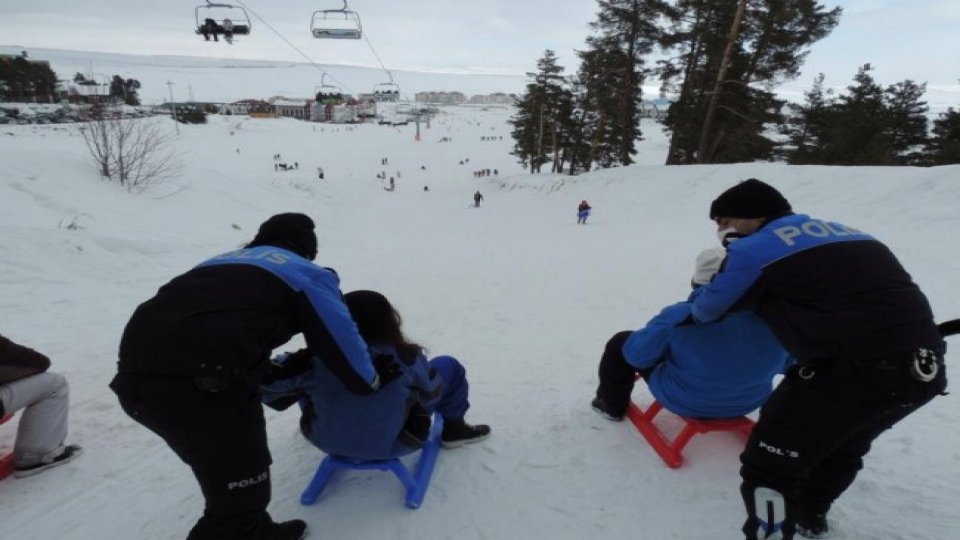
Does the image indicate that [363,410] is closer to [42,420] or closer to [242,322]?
[242,322]

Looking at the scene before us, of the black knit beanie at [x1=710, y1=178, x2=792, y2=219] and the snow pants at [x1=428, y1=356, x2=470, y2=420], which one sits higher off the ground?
the black knit beanie at [x1=710, y1=178, x2=792, y2=219]

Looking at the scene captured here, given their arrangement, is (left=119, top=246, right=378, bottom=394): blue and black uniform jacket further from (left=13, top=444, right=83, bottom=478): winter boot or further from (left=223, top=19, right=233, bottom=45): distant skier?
(left=223, top=19, right=233, bottom=45): distant skier

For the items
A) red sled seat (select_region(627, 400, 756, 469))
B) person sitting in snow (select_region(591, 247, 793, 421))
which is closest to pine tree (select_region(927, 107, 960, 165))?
red sled seat (select_region(627, 400, 756, 469))

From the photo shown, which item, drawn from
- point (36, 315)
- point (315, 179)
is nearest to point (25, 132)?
point (315, 179)

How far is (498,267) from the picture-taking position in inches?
436

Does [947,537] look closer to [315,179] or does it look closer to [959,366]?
[959,366]

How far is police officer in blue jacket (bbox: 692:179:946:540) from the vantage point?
1876 mm

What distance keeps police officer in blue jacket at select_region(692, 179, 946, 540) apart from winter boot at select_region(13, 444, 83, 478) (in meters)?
4.17

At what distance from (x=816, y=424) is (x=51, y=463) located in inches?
175

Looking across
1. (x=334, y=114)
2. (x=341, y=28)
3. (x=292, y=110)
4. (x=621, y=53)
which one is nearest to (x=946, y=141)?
(x=621, y=53)

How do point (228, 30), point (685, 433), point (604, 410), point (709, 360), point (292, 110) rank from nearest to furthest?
point (709, 360) → point (685, 433) → point (604, 410) → point (228, 30) → point (292, 110)

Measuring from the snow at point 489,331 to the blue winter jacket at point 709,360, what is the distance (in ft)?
1.51

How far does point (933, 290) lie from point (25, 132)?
52618mm

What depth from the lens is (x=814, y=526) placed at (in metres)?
2.38
